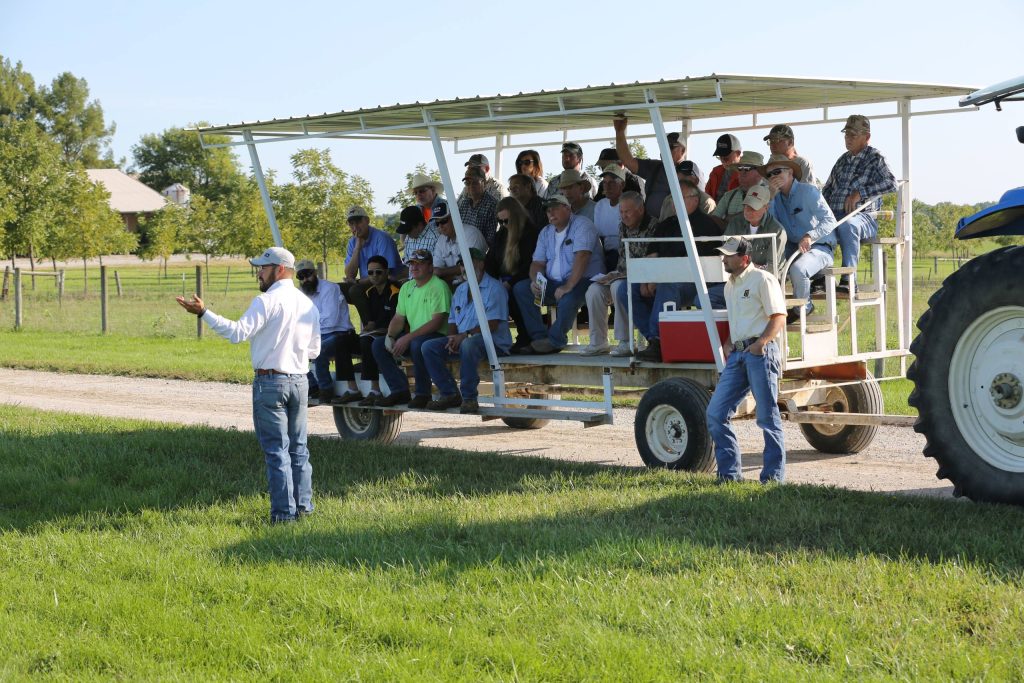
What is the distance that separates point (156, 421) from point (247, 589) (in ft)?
23.1

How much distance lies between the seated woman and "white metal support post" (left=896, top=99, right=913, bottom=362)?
3145 millimetres

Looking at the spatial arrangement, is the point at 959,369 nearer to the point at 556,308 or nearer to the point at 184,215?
the point at 556,308

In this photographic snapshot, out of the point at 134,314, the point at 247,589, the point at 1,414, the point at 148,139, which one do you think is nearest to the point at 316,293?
the point at 1,414

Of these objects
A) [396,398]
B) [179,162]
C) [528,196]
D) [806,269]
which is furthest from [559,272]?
[179,162]

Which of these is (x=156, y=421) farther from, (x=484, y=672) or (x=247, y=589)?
(x=484, y=672)

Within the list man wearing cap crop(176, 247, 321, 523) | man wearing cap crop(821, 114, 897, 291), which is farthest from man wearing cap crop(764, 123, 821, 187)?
man wearing cap crop(176, 247, 321, 523)

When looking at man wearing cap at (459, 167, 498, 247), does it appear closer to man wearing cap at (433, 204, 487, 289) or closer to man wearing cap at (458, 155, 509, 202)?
man wearing cap at (458, 155, 509, 202)

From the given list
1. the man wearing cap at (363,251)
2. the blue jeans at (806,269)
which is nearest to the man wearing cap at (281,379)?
the blue jeans at (806,269)

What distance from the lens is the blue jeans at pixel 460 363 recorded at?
10859mm

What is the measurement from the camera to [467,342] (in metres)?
10.8

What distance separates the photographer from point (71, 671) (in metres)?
5.59

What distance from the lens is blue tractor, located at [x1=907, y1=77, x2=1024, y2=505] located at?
290 inches

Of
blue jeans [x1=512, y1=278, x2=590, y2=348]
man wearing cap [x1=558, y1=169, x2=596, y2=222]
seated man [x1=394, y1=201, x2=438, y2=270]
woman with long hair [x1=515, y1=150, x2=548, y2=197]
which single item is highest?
woman with long hair [x1=515, y1=150, x2=548, y2=197]

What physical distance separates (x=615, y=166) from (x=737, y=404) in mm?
2991
